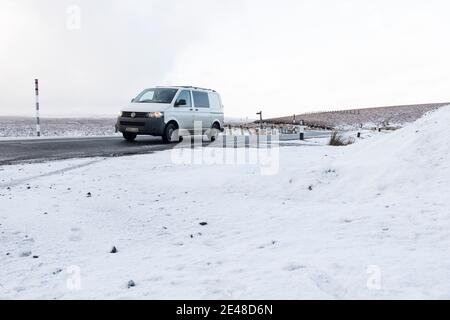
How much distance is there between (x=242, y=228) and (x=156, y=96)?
1050 cm

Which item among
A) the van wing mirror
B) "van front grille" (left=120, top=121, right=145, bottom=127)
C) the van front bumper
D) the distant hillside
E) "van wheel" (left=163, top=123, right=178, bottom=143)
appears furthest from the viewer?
the distant hillside

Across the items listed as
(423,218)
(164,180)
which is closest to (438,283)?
(423,218)

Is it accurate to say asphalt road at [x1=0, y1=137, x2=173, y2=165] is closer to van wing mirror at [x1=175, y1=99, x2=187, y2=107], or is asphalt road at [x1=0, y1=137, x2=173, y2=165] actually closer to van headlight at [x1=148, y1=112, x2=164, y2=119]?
van headlight at [x1=148, y1=112, x2=164, y2=119]

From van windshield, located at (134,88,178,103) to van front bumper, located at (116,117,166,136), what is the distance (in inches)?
36.7

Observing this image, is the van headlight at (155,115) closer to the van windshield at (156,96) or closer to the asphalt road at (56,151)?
the van windshield at (156,96)

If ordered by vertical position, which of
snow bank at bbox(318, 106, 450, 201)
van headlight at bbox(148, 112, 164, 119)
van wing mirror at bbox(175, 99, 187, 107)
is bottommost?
snow bank at bbox(318, 106, 450, 201)

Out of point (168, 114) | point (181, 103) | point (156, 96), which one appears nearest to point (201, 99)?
point (181, 103)

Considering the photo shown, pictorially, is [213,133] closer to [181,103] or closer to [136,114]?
[181,103]

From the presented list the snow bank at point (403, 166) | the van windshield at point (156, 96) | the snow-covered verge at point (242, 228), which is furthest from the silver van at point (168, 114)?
the snow bank at point (403, 166)

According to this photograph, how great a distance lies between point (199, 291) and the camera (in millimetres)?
2965

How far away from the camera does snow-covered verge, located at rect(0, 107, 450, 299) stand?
308 cm

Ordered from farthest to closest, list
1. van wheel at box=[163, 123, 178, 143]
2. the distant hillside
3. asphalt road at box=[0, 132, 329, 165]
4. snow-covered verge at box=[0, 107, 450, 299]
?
1. the distant hillside
2. van wheel at box=[163, 123, 178, 143]
3. asphalt road at box=[0, 132, 329, 165]
4. snow-covered verge at box=[0, 107, 450, 299]

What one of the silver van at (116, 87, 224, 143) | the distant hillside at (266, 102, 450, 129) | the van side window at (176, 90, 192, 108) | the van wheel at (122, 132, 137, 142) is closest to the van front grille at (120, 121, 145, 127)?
the silver van at (116, 87, 224, 143)
